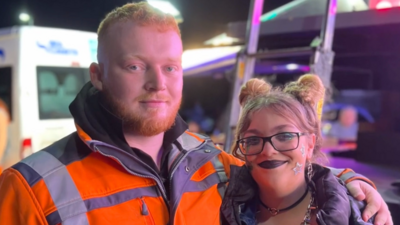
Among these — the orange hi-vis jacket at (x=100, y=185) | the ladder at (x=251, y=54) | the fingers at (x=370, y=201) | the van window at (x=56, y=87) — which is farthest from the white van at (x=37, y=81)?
the fingers at (x=370, y=201)

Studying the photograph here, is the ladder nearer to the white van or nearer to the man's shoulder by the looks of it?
the man's shoulder

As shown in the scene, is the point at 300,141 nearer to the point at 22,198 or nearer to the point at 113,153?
the point at 113,153

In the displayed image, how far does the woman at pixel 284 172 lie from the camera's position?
161 cm

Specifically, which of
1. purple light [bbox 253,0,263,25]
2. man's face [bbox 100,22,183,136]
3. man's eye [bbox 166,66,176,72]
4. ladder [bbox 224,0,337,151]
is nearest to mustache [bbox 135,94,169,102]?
man's face [bbox 100,22,183,136]

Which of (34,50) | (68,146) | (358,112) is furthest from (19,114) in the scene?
(358,112)

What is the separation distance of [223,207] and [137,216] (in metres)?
0.41

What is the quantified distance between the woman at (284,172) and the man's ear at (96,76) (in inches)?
24.1

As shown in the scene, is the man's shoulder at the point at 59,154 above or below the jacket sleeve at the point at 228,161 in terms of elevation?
above

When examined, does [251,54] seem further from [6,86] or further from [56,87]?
[6,86]

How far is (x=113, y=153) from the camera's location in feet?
4.66

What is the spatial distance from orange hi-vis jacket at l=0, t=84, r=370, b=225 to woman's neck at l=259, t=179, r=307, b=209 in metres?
0.20

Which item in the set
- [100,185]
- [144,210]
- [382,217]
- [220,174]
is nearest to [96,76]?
[100,185]

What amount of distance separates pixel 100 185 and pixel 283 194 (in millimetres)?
731

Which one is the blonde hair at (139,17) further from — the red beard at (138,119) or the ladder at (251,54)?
the ladder at (251,54)
